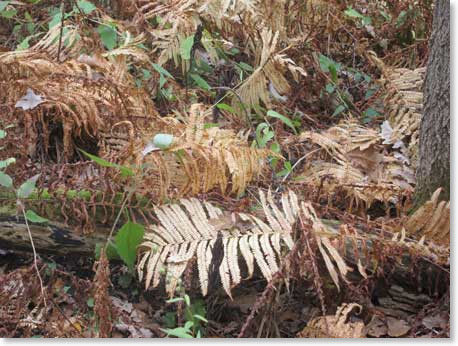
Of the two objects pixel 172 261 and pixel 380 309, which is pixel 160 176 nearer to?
pixel 172 261

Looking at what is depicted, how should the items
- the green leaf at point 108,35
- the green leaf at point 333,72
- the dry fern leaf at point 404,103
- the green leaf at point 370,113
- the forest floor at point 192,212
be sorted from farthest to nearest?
the green leaf at point 333,72 < the green leaf at point 370,113 < the green leaf at point 108,35 < the dry fern leaf at point 404,103 < the forest floor at point 192,212

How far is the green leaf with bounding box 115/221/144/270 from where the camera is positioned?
242 centimetres

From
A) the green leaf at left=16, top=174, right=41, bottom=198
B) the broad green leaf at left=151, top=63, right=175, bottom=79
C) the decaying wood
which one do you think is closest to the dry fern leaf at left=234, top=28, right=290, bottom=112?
the broad green leaf at left=151, top=63, right=175, bottom=79

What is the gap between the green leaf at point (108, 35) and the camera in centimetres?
350

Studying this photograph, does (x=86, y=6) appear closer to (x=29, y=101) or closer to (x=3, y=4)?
(x=3, y=4)

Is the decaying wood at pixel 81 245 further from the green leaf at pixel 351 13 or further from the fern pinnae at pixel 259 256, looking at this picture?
the green leaf at pixel 351 13

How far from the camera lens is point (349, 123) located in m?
3.38

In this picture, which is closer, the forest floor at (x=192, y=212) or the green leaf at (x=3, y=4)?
the forest floor at (x=192, y=212)

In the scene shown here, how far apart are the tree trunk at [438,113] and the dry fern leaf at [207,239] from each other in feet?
1.80

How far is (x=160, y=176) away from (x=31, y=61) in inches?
36.9

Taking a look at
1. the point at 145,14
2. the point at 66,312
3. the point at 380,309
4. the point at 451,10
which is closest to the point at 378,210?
the point at 380,309

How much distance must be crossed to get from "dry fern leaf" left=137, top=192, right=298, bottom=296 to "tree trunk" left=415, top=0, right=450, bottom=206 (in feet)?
1.80

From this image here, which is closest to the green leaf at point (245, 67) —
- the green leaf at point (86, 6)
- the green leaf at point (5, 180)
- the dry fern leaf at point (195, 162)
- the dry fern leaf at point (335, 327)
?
the green leaf at point (86, 6)

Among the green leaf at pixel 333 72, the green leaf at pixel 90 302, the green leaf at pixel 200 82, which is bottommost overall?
the green leaf at pixel 90 302
